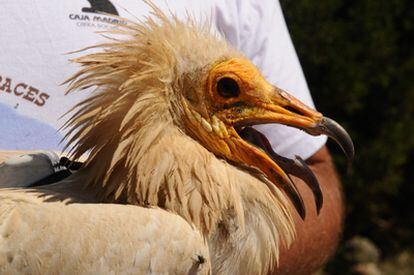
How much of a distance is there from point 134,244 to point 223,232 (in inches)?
10.5

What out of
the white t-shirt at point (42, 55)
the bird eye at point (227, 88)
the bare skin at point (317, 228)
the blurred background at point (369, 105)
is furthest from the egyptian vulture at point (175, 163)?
the blurred background at point (369, 105)

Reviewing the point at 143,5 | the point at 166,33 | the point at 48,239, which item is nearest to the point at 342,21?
the point at 143,5

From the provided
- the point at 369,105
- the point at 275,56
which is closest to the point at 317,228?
the point at 275,56

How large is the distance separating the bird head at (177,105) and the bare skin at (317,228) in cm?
74

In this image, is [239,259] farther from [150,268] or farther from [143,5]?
[143,5]

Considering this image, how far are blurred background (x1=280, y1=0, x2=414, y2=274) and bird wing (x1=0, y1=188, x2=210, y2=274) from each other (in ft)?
12.4

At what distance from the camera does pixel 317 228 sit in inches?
131

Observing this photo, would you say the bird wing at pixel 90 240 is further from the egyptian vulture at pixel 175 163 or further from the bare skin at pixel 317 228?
the bare skin at pixel 317 228

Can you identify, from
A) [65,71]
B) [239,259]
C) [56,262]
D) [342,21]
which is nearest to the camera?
[56,262]

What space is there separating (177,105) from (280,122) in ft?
0.83

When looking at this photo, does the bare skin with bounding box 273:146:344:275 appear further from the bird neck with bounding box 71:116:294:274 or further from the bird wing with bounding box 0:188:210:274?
the bird wing with bounding box 0:188:210:274

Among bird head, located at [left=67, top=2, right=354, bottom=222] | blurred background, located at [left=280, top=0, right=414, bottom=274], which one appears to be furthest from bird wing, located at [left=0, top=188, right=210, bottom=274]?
blurred background, located at [left=280, top=0, right=414, bottom=274]

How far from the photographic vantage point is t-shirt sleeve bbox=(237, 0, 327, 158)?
3264mm

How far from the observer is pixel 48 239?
2.13 m
